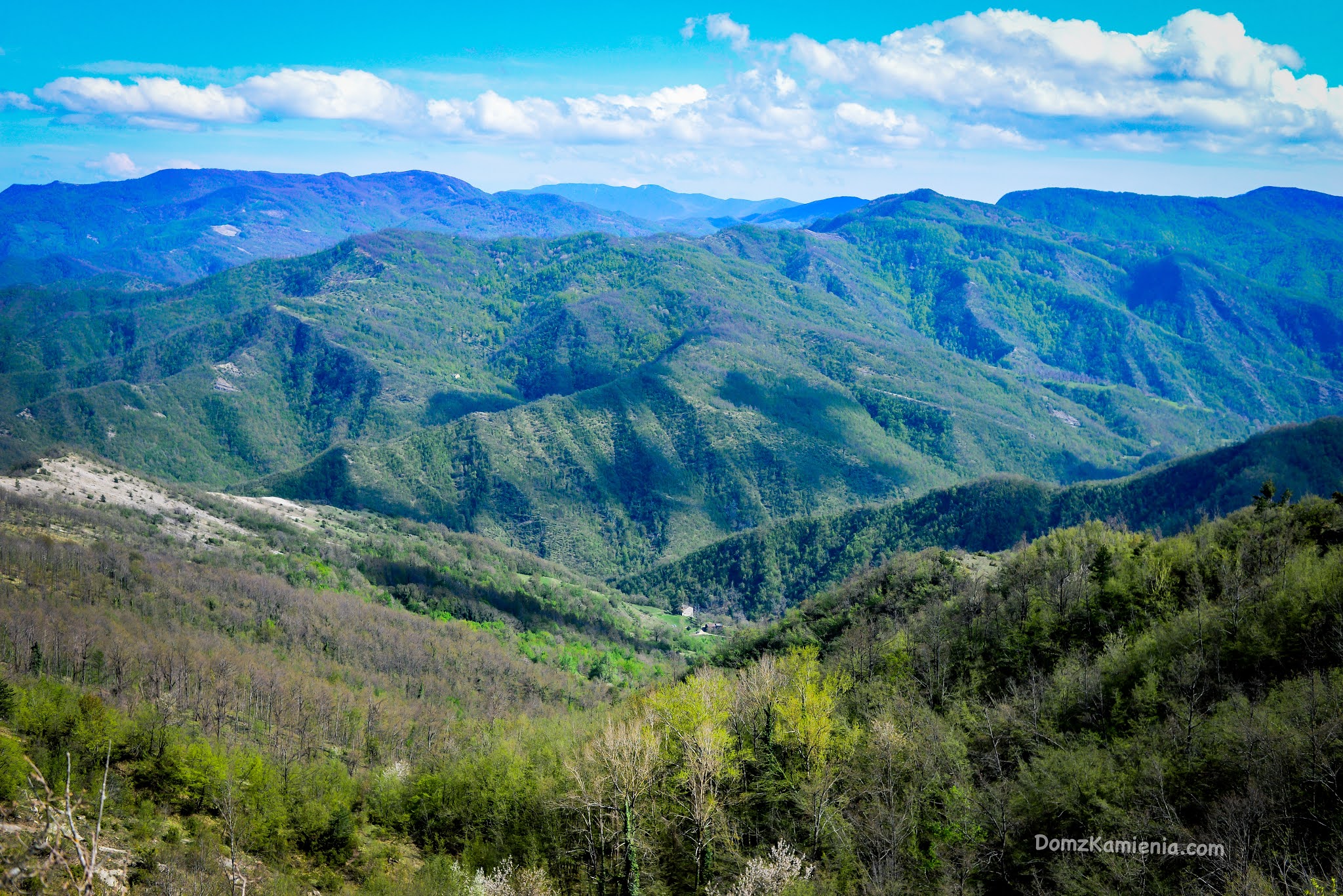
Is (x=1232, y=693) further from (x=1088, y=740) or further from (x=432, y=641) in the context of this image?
(x=432, y=641)

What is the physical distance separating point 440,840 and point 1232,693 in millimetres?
51927

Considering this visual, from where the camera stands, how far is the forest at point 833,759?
35250 millimetres

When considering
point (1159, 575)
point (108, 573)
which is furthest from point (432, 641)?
point (1159, 575)

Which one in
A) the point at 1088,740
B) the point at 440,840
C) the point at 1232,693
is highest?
the point at 1232,693

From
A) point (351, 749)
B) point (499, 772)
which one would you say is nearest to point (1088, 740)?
point (499, 772)

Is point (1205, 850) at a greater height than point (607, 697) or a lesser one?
greater

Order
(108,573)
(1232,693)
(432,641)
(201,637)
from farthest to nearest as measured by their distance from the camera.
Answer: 1. (432,641)
2. (108,573)
3. (201,637)
4. (1232,693)

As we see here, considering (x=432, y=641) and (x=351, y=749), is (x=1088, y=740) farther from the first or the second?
(x=432, y=641)

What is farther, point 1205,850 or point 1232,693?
point 1232,693

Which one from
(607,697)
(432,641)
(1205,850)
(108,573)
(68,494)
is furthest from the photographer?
(68,494)

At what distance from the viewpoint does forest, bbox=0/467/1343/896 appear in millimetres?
35250

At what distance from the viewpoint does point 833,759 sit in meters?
47.2

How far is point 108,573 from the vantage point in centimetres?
11819

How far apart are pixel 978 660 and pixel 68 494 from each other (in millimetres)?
186588
